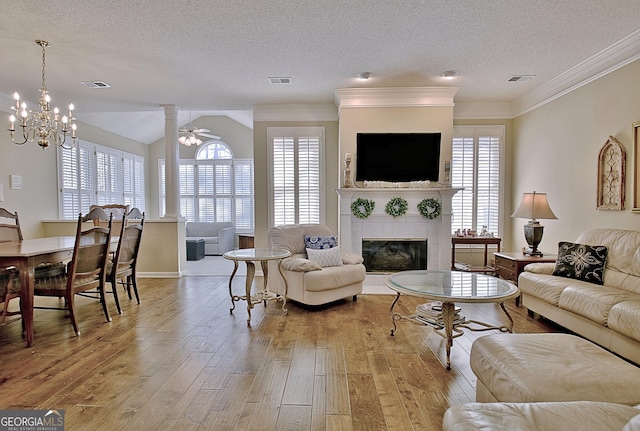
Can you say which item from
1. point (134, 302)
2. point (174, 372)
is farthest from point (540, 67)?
point (134, 302)

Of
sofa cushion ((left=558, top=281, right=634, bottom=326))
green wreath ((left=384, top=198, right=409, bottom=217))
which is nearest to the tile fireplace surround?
green wreath ((left=384, top=198, right=409, bottom=217))

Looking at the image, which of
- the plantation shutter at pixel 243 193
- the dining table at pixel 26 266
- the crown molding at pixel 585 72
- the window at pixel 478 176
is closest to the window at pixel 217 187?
the plantation shutter at pixel 243 193

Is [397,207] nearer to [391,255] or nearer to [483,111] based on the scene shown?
[391,255]

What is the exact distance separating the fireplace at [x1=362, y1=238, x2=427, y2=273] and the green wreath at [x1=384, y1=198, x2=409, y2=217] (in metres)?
0.43

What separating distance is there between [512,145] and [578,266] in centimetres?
291

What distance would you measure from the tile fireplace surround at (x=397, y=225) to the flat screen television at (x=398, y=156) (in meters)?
0.26

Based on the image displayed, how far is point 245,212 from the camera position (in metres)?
9.27

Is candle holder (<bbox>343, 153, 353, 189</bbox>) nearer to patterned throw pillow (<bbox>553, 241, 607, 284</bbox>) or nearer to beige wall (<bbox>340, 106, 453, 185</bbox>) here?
beige wall (<bbox>340, 106, 453, 185</bbox>)

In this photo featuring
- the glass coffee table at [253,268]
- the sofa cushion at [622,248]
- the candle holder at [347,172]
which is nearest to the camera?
the sofa cushion at [622,248]

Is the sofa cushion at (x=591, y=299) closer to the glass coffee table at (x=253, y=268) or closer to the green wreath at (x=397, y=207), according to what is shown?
the green wreath at (x=397, y=207)

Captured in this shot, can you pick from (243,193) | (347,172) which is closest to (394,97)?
(347,172)

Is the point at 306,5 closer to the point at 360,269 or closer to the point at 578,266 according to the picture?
the point at 360,269

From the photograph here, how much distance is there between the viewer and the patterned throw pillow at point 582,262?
10.4 feet

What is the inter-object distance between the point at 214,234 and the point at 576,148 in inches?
294
